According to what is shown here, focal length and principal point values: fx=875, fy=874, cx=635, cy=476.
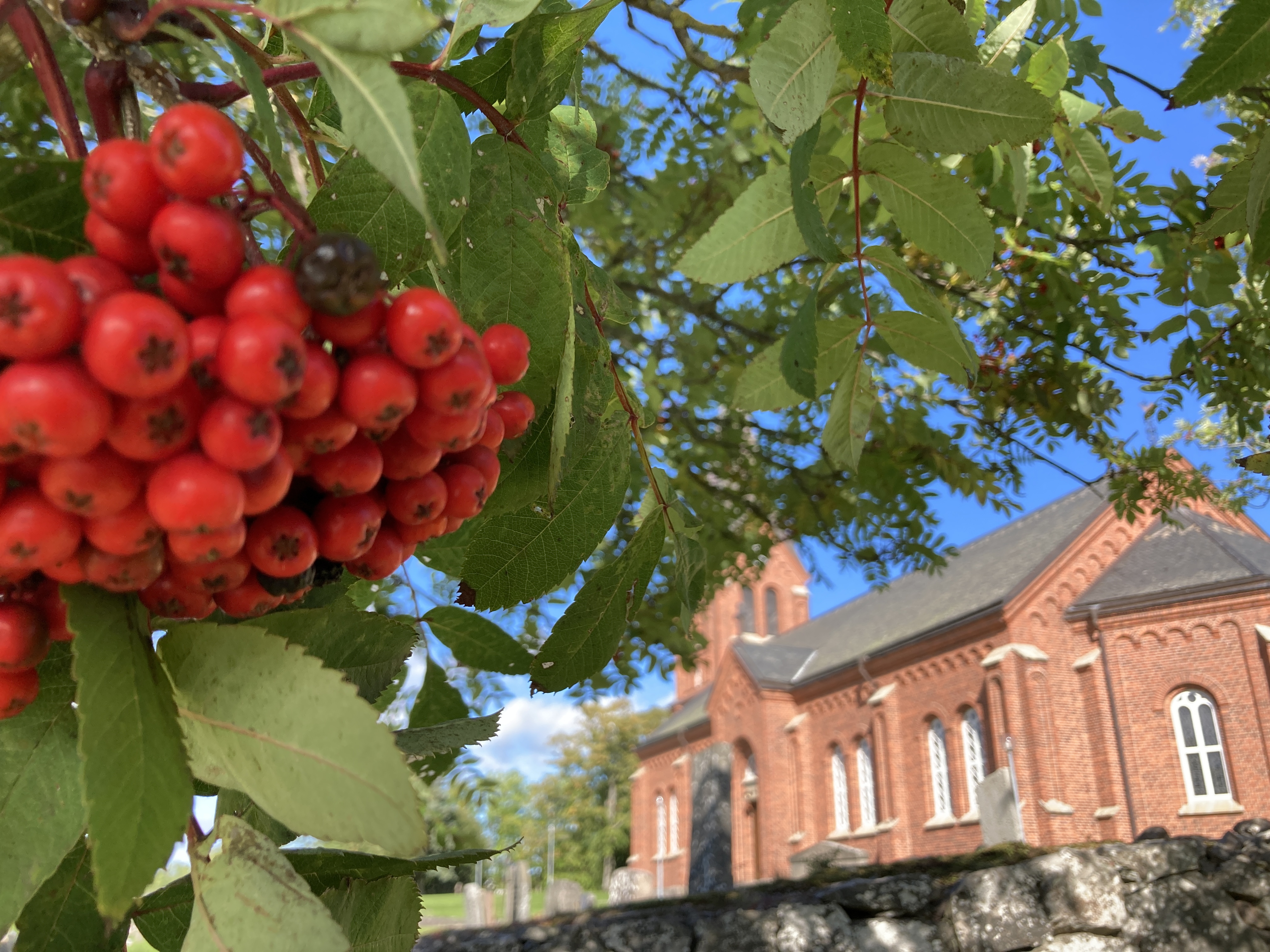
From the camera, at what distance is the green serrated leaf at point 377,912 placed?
77 cm

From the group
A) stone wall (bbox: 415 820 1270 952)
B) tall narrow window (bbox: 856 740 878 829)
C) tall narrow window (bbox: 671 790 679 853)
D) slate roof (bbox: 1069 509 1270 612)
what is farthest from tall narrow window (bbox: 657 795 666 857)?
stone wall (bbox: 415 820 1270 952)

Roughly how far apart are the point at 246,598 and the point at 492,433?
0.21 m

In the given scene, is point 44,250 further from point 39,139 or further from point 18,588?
point 39,139

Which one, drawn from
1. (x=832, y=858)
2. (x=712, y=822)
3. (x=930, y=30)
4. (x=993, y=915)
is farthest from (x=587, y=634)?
(x=712, y=822)

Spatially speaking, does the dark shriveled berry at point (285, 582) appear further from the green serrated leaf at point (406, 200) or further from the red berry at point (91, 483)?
the green serrated leaf at point (406, 200)

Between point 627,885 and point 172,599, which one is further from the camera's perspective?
point 627,885

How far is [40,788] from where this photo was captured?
622 millimetres

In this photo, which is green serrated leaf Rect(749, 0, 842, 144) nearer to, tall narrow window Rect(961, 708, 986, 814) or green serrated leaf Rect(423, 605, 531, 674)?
green serrated leaf Rect(423, 605, 531, 674)

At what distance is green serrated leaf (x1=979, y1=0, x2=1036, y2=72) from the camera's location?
1572mm

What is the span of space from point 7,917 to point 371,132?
1.82ft

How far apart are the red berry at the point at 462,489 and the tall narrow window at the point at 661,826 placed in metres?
39.2

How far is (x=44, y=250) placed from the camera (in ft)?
1.93

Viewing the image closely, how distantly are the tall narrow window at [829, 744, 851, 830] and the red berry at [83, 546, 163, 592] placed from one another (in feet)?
99.6

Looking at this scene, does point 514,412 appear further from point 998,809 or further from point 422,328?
point 998,809
